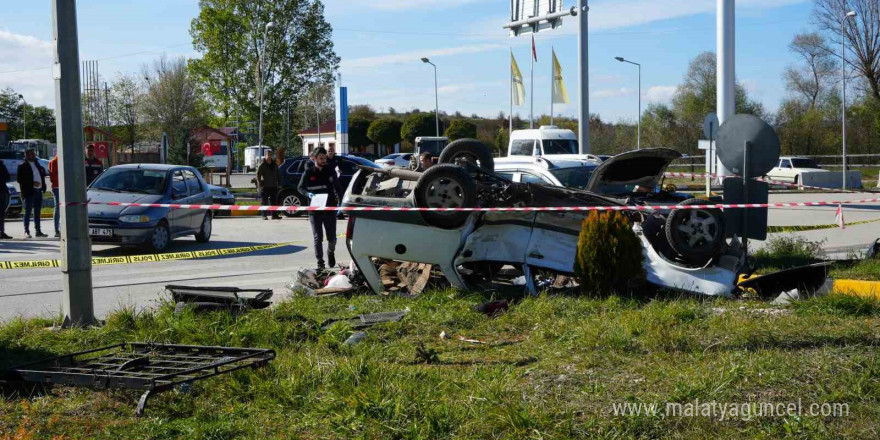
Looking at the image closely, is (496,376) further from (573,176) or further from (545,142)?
(545,142)

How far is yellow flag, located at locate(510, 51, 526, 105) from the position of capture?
145 feet

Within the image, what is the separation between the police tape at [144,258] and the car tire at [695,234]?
26.7ft

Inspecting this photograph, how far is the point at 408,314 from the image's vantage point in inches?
295

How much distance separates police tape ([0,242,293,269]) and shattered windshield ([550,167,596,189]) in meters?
5.38

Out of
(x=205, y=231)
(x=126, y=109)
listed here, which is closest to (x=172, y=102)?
(x=126, y=109)

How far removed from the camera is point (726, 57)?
75.4ft

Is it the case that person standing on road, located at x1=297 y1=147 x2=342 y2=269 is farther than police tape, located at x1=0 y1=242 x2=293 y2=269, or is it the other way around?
police tape, located at x1=0 y1=242 x2=293 y2=269

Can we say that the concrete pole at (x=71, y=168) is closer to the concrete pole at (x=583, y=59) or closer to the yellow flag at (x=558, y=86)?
the concrete pole at (x=583, y=59)

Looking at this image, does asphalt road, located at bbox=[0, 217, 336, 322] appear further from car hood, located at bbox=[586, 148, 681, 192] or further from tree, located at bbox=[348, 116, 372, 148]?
tree, located at bbox=[348, 116, 372, 148]

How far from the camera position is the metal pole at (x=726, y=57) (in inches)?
890

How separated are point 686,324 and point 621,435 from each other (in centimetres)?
253

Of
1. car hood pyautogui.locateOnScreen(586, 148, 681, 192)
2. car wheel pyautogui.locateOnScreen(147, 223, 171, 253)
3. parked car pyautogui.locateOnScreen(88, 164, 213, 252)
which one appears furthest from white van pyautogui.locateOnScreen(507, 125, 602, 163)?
Result: car hood pyautogui.locateOnScreen(586, 148, 681, 192)

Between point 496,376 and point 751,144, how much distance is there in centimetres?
515

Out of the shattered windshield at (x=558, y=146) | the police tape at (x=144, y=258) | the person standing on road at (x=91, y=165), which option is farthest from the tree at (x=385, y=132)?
the police tape at (x=144, y=258)
